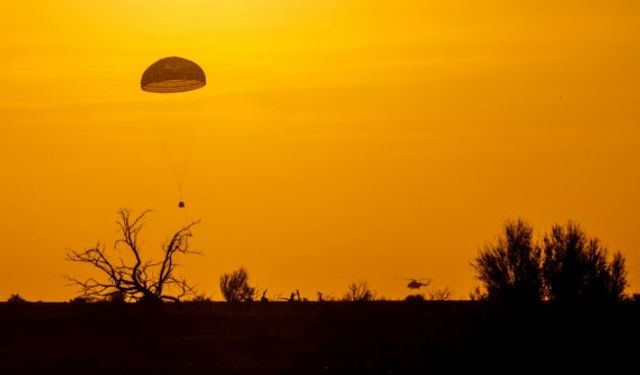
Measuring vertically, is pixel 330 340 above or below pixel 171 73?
below

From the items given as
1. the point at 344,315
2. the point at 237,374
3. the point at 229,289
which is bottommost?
the point at 237,374

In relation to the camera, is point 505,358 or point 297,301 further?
point 297,301

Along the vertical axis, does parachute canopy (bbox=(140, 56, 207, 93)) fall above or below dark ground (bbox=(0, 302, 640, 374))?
above

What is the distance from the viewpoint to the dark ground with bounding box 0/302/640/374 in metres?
44.7

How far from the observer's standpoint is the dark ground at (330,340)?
44.7 m

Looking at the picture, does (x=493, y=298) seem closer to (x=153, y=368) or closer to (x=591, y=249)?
(x=591, y=249)

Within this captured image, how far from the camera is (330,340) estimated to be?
52906 millimetres

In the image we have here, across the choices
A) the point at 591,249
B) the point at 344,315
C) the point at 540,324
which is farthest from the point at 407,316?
the point at 540,324

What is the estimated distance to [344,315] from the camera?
56469 mm

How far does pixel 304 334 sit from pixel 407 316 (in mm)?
5479

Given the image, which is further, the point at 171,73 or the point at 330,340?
the point at 171,73

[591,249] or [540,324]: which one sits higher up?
[591,249]

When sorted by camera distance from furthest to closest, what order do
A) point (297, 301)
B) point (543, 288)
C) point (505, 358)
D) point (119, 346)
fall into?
1. point (297, 301)
2. point (543, 288)
3. point (119, 346)
4. point (505, 358)

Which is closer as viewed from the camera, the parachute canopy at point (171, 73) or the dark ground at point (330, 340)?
the dark ground at point (330, 340)
